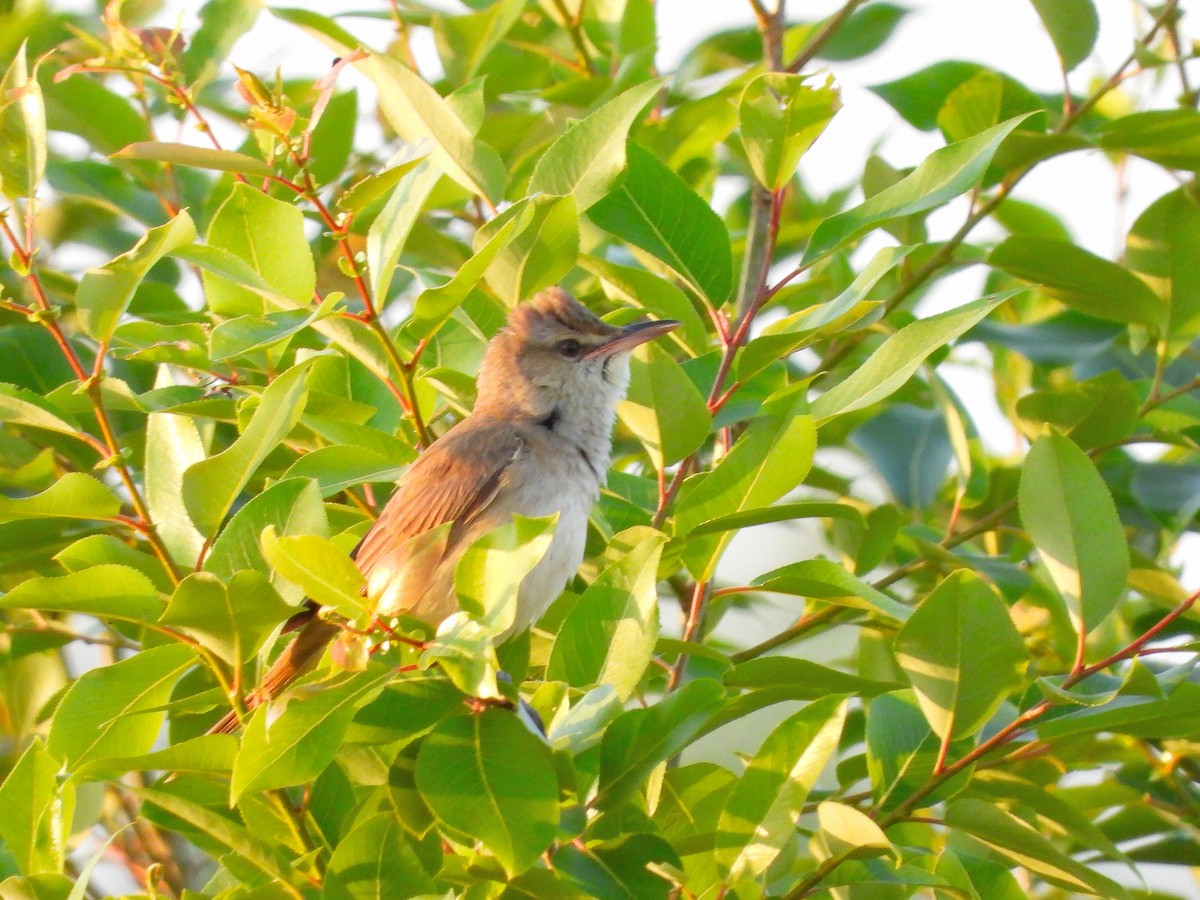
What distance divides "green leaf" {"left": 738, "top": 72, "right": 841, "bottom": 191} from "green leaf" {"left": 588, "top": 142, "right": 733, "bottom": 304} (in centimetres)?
24

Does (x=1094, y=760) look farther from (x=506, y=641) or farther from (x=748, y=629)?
(x=748, y=629)

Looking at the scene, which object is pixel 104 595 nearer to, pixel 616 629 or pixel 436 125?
Answer: pixel 616 629

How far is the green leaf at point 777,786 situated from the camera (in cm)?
228

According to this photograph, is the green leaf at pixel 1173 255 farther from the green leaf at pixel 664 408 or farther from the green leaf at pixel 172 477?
the green leaf at pixel 172 477

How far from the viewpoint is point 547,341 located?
4.05 metres

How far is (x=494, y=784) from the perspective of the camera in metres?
2.10

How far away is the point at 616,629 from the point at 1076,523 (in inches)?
33.4

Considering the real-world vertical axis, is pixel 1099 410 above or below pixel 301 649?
above

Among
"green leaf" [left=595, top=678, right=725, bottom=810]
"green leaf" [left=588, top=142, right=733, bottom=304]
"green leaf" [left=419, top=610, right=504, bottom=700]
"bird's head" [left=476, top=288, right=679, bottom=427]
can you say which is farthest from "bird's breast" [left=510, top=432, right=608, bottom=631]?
"green leaf" [left=419, top=610, right=504, bottom=700]

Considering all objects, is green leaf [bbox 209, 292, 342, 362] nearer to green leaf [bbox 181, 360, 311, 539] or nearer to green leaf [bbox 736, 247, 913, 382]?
green leaf [bbox 181, 360, 311, 539]

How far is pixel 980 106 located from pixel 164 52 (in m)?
2.03

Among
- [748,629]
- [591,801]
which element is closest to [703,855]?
[591,801]

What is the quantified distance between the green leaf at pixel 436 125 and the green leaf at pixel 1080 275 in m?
1.28

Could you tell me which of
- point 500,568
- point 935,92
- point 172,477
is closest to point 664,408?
point 500,568
